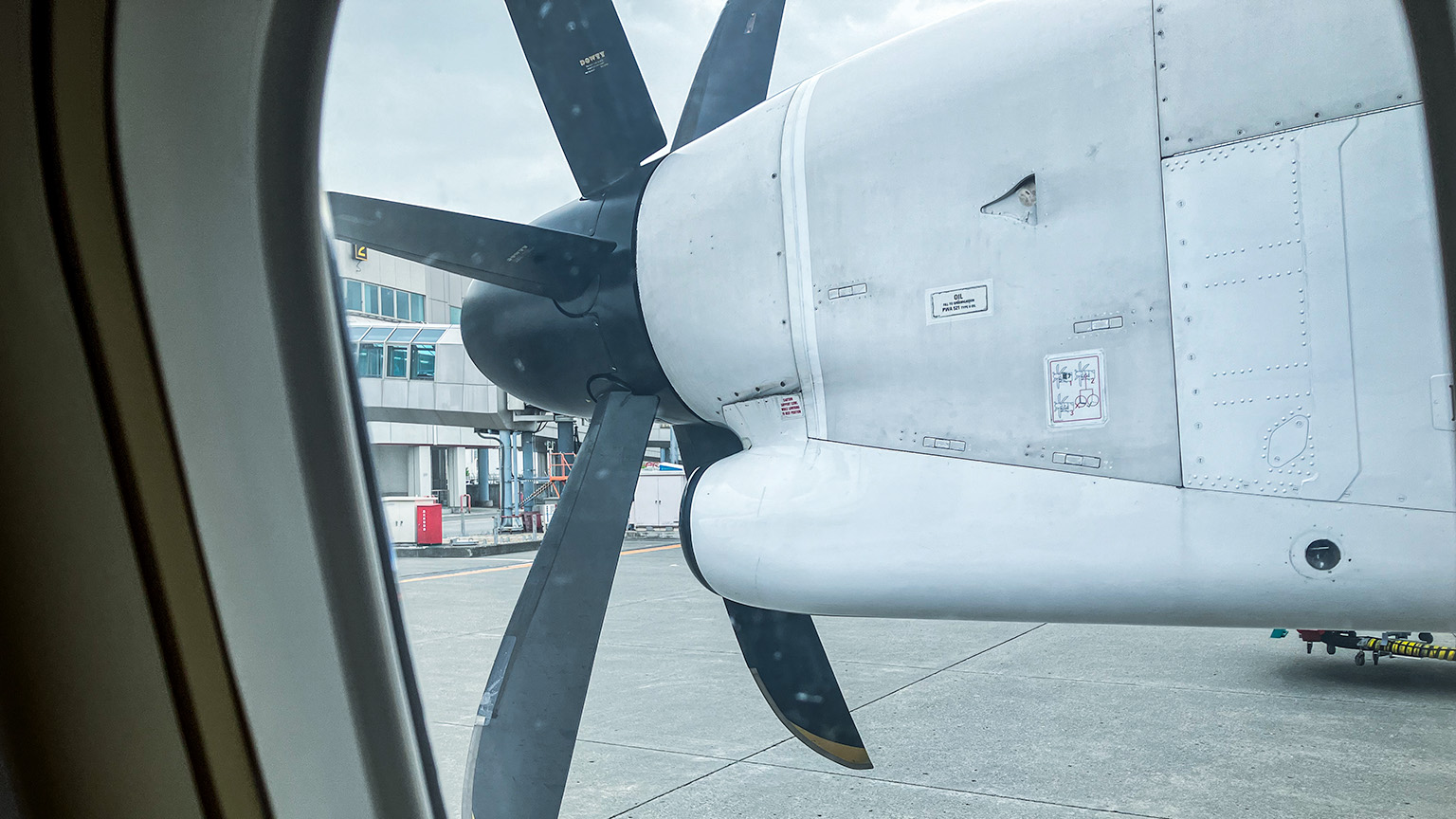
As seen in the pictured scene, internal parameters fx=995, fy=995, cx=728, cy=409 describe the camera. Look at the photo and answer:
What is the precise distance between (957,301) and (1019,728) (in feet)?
8.27

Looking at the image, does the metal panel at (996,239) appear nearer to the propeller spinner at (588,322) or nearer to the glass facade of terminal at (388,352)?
the propeller spinner at (588,322)

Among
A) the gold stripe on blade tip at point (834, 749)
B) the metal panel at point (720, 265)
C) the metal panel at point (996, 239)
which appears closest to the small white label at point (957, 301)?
the metal panel at point (996, 239)

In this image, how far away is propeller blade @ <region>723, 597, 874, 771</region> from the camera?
317cm

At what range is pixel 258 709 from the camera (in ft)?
2.78

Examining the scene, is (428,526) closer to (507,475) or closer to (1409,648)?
(507,475)

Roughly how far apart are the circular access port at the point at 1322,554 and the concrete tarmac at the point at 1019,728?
0.16 meters

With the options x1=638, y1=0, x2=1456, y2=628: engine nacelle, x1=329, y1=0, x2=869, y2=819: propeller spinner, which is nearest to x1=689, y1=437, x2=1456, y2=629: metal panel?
x1=638, y1=0, x2=1456, y2=628: engine nacelle

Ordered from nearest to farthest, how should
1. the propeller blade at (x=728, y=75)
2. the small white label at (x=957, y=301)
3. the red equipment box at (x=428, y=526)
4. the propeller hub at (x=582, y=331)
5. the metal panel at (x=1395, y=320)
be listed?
the metal panel at (x=1395, y=320)
the small white label at (x=957, y=301)
the propeller hub at (x=582, y=331)
the propeller blade at (x=728, y=75)
the red equipment box at (x=428, y=526)

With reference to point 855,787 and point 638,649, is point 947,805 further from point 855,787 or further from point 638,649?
point 638,649

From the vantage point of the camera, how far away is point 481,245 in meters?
2.97

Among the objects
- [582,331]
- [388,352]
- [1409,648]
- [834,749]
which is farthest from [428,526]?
[388,352]

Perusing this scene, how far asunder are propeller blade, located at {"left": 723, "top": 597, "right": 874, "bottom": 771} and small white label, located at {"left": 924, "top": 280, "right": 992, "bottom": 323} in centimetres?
137

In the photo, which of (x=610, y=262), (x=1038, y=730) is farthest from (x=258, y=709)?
(x=1038, y=730)

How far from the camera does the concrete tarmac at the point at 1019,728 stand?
3.16m
